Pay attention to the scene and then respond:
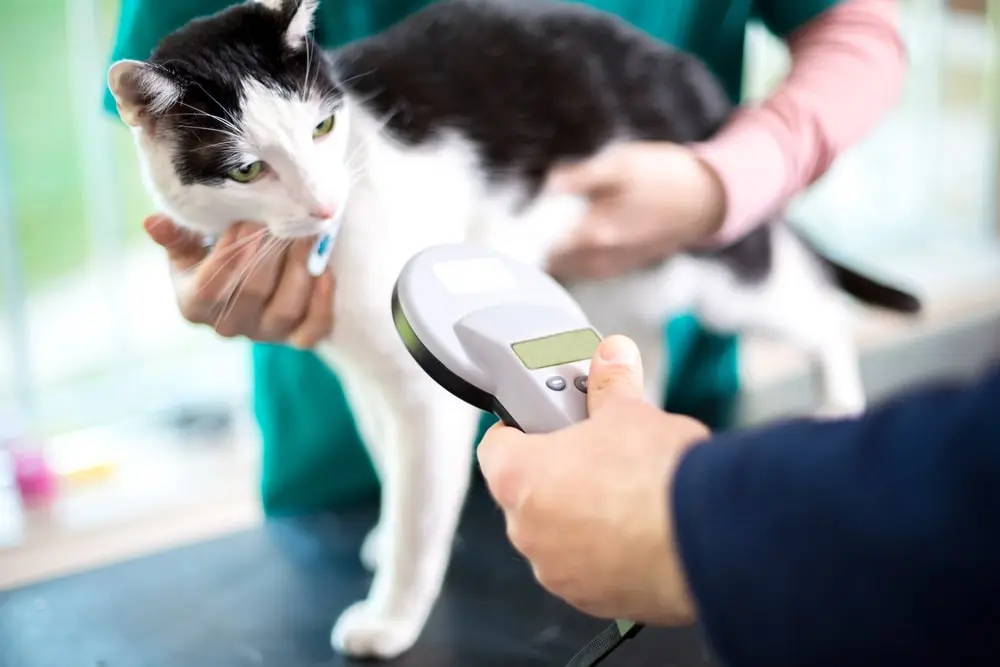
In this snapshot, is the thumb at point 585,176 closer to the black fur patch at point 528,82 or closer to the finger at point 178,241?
the black fur patch at point 528,82

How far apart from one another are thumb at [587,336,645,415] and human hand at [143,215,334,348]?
203 mm

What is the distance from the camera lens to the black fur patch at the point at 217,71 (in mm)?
501

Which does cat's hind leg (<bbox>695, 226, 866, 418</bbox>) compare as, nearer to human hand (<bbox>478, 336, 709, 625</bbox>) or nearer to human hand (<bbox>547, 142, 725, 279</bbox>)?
human hand (<bbox>547, 142, 725, 279</bbox>)

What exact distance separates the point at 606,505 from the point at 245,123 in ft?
0.94

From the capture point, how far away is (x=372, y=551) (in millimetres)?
750

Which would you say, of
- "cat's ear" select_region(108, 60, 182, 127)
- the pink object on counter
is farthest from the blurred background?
"cat's ear" select_region(108, 60, 182, 127)

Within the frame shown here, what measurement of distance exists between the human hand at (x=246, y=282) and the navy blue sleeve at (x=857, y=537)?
309mm

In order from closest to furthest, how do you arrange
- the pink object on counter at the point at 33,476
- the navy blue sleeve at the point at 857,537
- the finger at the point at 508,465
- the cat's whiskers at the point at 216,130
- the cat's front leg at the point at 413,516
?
the navy blue sleeve at the point at 857,537 < the finger at the point at 508,465 < the cat's whiskers at the point at 216,130 < the cat's front leg at the point at 413,516 < the pink object on counter at the point at 33,476

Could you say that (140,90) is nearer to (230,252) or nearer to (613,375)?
(230,252)

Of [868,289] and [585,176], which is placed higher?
[585,176]

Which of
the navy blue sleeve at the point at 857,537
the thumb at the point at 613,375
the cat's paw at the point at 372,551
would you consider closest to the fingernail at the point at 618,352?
the thumb at the point at 613,375

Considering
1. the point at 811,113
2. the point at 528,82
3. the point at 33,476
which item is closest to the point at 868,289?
the point at 811,113

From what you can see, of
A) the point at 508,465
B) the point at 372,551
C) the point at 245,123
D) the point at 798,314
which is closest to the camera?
the point at 508,465

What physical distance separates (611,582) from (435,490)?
0.92 feet
